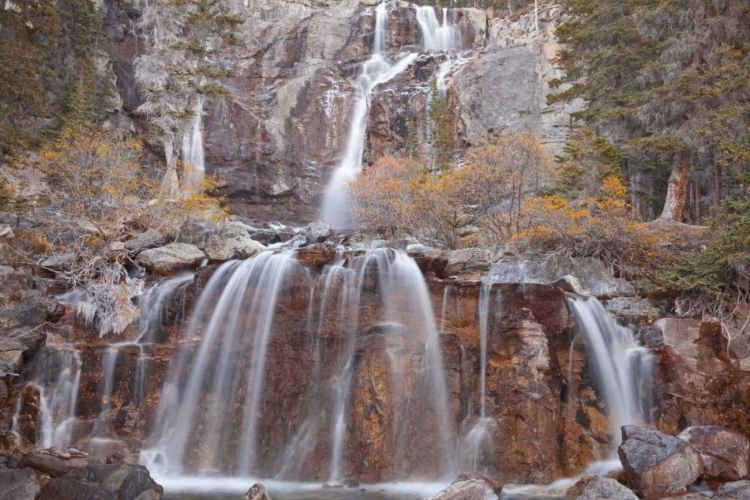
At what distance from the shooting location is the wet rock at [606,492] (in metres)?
9.29

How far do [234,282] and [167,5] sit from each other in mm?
20523

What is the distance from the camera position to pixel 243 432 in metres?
13.7

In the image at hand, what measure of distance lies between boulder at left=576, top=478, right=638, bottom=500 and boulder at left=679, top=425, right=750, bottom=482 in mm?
2437

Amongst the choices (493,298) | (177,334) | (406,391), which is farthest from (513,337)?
(177,334)

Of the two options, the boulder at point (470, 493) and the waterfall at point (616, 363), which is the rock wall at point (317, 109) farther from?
the boulder at point (470, 493)

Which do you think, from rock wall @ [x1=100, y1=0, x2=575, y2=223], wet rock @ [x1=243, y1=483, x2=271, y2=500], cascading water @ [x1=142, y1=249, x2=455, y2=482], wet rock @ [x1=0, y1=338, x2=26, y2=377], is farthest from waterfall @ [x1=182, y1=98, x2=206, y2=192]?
wet rock @ [x1=243, y1=483, x2=271, y2=500]

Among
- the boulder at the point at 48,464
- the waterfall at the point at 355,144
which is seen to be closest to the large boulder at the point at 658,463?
the boulder at the point at 48,464

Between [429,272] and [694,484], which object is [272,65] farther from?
[694,484]

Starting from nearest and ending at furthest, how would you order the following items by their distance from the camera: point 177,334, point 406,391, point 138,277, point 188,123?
point 406,391, point 177,334, point 138,277, point 188,123

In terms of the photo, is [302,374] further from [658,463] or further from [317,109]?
[317,109]

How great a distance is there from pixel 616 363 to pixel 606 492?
5205mm

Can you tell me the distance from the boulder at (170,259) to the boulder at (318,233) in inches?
254

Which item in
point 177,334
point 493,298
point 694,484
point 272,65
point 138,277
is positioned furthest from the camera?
point 272,65

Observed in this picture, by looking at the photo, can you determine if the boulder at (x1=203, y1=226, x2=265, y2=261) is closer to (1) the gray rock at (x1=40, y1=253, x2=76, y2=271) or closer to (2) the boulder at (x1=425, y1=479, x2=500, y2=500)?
(1) the gray rock at (x1=40, y1=253, x2=76, y2=271)
